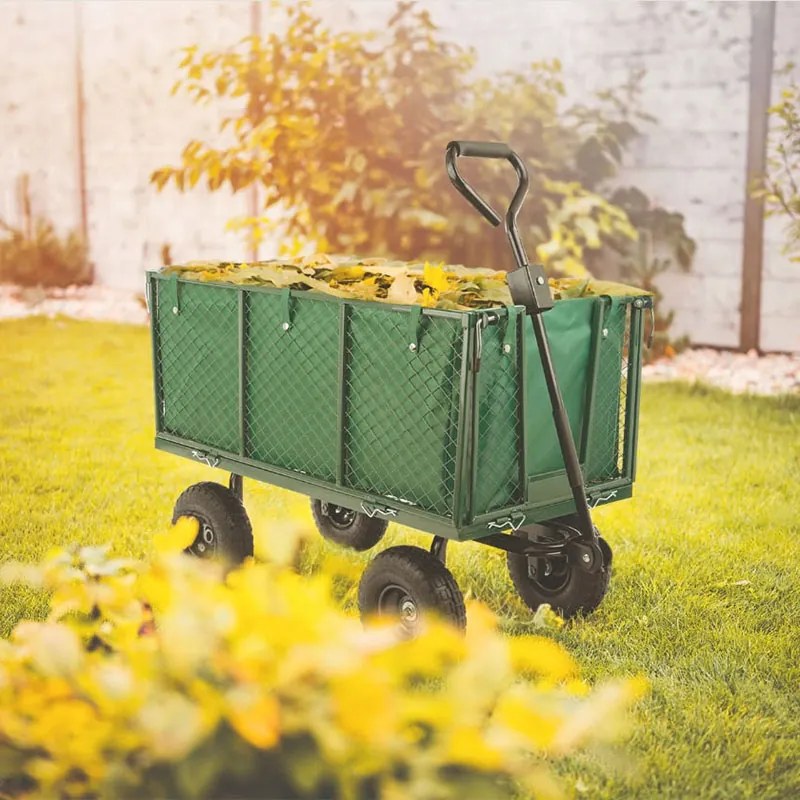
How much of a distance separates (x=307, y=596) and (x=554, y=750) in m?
1.15

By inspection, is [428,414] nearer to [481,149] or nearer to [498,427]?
[498,427]

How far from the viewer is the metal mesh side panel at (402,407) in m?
2.48

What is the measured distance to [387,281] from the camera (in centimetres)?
278

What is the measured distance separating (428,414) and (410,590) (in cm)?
39

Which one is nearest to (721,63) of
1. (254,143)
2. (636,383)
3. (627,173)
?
(627,173)

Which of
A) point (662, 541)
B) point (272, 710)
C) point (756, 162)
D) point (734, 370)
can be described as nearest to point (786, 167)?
point (756, 162)

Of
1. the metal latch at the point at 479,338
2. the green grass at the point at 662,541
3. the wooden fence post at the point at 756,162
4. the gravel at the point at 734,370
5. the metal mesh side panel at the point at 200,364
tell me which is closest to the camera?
the green grass at the point at 662,541

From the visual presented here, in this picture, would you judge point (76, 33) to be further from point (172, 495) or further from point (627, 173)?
point (172, 495)

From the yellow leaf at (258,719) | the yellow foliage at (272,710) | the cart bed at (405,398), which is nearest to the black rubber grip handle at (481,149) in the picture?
the cart bed at (405,398)

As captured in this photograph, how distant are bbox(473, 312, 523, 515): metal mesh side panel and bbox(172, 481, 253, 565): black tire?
0.85 m

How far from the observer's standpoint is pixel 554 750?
221cm

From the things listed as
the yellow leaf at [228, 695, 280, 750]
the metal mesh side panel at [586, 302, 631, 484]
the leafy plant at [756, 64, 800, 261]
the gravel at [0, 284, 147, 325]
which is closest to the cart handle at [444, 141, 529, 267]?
the metal mesh side panel at [586, 302, 631, 484]

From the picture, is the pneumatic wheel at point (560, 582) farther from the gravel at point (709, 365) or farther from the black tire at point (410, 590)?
the gravel at point (709, 365)

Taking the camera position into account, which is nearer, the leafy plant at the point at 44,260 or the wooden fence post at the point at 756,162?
the wooden fence post at the point at 756,162
